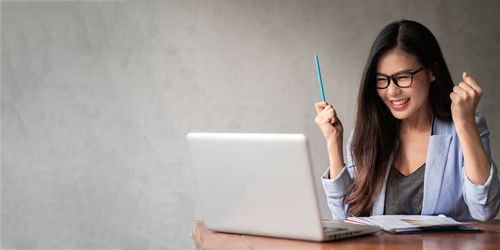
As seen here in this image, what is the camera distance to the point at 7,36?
2.64m

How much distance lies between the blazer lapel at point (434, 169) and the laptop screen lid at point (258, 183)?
64 centimetres

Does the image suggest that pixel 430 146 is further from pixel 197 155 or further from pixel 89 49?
pixel 89 49

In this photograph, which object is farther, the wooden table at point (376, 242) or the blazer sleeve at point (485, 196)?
the blazer sleeve at point (485, 196)

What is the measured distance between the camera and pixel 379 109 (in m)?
1.82

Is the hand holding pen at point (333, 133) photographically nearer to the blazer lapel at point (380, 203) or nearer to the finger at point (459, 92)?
the blazer lapel at point (380, 203)

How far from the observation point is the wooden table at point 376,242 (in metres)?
1.11

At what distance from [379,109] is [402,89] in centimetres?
17

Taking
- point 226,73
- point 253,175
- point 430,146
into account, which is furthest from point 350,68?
point 253,175

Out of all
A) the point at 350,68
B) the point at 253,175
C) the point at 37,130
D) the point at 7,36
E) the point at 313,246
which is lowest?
the point at 313,246

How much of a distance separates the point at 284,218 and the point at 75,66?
1.90 metres

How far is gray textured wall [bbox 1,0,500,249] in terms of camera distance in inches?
105

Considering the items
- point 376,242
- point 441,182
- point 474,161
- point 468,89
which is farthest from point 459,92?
point 376,242

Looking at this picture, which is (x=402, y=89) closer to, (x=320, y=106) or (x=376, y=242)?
(x=320, y=106)

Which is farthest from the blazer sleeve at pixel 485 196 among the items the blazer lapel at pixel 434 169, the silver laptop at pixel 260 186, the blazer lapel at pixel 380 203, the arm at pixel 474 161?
the silver laptop at pixel 260 186
